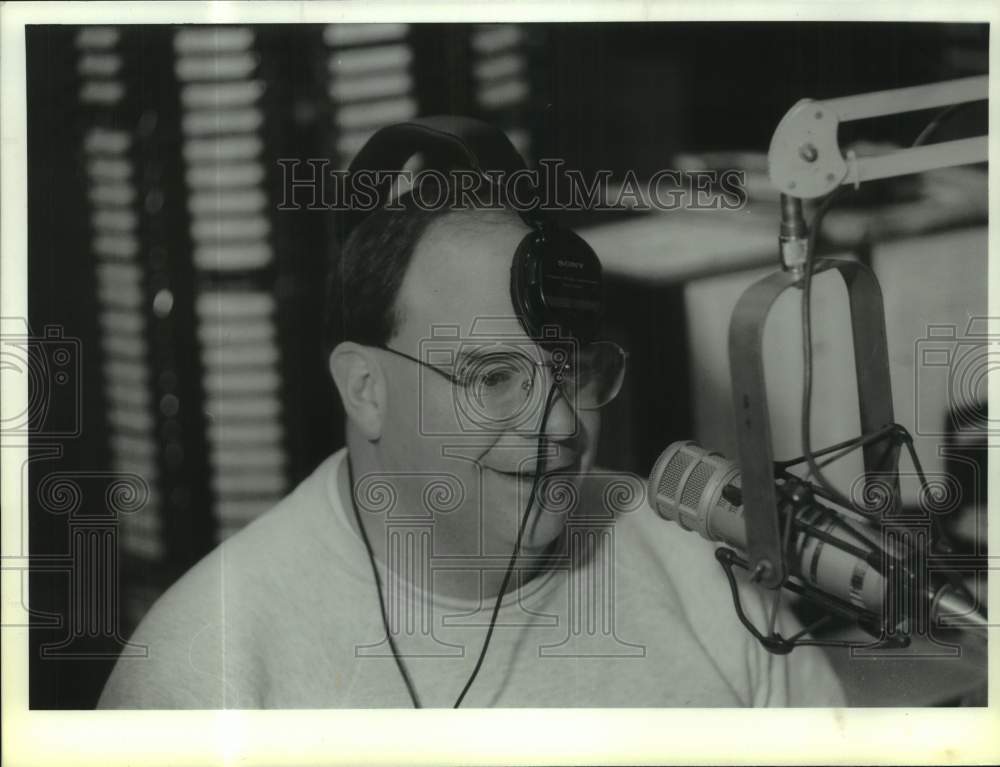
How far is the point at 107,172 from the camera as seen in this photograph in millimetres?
2160

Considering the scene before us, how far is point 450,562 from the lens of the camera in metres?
2.12

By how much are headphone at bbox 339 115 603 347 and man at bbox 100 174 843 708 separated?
3 centimetres

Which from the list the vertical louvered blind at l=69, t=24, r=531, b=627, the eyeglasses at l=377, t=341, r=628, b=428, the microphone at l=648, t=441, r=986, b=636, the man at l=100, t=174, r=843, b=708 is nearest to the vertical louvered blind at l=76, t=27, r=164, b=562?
the vertical louvered blind at l=69, t=24, r=531, b=627

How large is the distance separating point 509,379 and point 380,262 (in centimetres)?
32

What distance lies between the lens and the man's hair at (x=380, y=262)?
2.10 meters

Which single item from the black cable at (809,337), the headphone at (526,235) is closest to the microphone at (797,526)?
the black cable at (809,337)

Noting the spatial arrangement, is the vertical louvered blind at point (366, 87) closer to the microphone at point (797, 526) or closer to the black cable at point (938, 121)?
the microphone at point (797, 526)

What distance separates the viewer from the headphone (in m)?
2.06

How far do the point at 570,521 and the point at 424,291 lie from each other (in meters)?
0.51

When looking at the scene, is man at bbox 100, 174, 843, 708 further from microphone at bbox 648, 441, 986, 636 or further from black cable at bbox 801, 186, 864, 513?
black cable at bbox 801, 186, 864, 513

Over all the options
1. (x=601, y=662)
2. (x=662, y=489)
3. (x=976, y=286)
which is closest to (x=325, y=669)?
(x=601, y=662)

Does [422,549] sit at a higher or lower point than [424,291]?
lower

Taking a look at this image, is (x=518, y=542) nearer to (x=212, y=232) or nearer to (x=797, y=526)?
(x=797, y=526)

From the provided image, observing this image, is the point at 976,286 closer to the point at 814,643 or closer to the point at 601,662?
the point at 814,643
